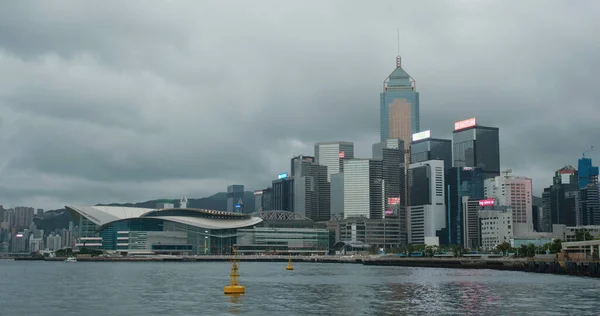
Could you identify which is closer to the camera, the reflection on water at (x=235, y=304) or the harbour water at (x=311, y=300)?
the reflection on water at (x=235, y=304)

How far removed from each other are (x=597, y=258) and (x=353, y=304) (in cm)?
7702

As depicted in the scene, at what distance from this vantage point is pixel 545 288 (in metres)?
88.6

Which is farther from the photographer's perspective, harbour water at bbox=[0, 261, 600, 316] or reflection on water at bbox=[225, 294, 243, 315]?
harbour water at bbox=[0, 261, 600, 316]

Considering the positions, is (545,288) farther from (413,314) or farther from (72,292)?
(72,292)

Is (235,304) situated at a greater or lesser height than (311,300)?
greater

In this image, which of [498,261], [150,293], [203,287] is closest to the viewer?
[150,293]

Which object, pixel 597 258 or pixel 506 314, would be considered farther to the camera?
pixel 597 258

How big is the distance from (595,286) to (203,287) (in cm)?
5243

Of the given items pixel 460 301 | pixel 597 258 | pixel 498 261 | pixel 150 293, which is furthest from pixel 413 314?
pixel 498 261

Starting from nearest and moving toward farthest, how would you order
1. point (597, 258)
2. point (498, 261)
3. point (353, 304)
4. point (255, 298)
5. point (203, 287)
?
1. point (353, 304)
2. point (255, 298)
3. point (203, 287)
4. point (597, 258)
5. point (498, 261)

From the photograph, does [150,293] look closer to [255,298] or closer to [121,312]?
[255,298]

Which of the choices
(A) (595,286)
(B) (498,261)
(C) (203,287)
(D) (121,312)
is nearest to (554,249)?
(B) (498,261)

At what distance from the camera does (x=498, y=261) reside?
182 meters

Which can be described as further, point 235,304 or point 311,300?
point 311,300
